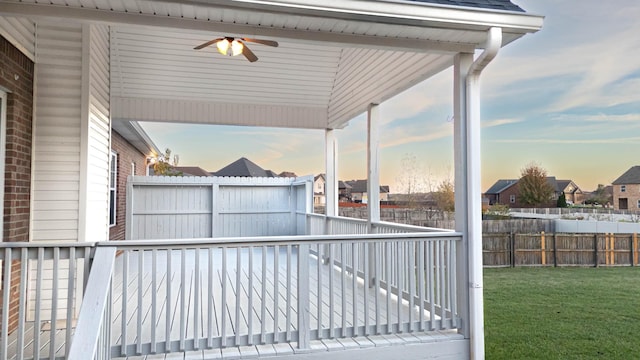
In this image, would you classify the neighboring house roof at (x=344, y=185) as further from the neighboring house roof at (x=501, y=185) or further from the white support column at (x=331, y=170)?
the white support column at (x=331, y=170)

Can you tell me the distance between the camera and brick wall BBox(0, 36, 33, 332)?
3727mm

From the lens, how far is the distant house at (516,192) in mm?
19891

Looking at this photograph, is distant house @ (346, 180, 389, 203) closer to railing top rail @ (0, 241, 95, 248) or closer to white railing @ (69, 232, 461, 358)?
white railing @ (69, 232, 461, 358)

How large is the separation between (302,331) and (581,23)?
63.3 ft

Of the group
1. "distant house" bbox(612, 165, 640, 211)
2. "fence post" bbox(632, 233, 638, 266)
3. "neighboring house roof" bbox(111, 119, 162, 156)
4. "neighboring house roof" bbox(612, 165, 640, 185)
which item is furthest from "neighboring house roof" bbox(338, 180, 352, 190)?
"fence post" bbox(632, 233, 638, 266)

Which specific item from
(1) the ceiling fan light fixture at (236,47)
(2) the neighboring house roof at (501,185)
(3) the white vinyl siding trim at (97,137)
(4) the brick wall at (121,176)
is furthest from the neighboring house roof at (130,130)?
(2) the neighboring house roof at (501,185)

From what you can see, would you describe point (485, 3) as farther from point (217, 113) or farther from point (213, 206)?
point (213, 206)

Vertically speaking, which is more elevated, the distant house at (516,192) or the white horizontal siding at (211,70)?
the white horizontal siding at (211,70)

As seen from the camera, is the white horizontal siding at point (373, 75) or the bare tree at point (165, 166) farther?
the bare tree at point (165, 166)

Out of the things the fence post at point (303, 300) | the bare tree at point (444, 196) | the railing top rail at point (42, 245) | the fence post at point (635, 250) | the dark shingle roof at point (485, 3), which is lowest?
the fence post at point (635, 250)

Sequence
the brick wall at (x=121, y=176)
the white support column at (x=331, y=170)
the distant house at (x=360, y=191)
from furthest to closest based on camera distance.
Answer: the distant house at (x=360, y=191) → the brick wall at (x=121, y=176) → the white support column at (x=331, y=170)

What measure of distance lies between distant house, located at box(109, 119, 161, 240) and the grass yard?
22.9 feet

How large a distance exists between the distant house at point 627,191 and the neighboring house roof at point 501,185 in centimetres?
423

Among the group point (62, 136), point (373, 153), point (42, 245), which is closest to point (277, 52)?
point (373, 153)
